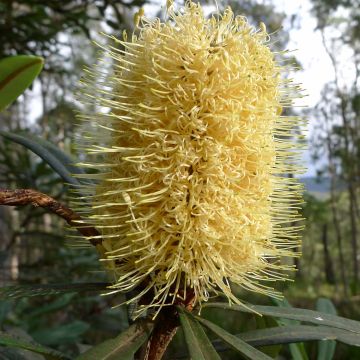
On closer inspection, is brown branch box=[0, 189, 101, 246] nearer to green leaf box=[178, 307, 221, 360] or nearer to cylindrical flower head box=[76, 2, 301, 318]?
cylindrical flower head box=[76, 2, 301, 318]

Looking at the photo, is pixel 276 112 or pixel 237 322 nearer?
pixel 276 112

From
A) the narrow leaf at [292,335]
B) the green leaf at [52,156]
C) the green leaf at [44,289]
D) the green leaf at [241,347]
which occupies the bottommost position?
the narrow leaf at [292,335]

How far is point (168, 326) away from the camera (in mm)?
1247

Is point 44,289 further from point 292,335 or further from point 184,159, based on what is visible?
point 292,335

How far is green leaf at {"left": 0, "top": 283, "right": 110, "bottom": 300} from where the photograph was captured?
1211mm

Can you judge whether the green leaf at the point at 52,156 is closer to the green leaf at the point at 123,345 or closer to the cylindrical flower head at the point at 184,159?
the cylindrical flower head at the point at 184,159

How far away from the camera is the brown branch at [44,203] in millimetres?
1053

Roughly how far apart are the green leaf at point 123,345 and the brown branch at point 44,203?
26 cm

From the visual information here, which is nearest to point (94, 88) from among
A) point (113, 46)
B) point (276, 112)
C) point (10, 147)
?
point (113, 46)

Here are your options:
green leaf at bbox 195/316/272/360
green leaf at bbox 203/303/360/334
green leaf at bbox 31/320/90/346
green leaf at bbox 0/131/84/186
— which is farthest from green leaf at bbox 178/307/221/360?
green leaf at bbox 31/320/90/346

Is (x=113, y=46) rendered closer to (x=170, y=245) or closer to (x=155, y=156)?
(x=155, y=156)

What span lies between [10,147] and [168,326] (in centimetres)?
297

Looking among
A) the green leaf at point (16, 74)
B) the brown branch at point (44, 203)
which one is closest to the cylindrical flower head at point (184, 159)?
the brown branch at point (44, 203)

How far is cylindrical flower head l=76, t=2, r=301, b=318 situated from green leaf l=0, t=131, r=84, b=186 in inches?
6.4
